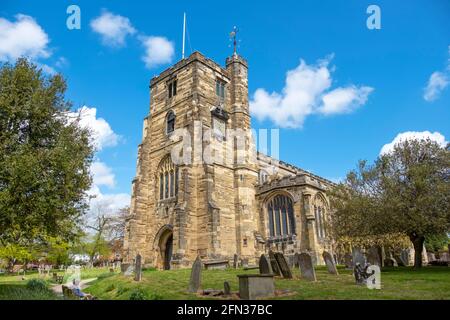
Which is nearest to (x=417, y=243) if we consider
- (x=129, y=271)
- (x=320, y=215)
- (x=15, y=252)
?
(x=320, y=215)

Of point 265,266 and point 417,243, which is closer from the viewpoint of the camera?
point 265,266

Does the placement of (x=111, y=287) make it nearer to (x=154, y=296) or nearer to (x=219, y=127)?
(x=154, y=296)

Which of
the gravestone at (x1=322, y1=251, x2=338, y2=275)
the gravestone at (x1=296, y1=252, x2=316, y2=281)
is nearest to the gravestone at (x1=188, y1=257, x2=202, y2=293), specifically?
the gravestone at (x1=296, y1=252, x2=316, y2=281)

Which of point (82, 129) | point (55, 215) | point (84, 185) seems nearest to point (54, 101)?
point (82, 129)

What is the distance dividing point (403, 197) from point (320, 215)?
10186 mm

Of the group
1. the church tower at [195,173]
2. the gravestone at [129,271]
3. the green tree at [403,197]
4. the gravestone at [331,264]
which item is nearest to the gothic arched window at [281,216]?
the church tower at [195,173]

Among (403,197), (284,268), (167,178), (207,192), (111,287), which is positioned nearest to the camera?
(284,268)

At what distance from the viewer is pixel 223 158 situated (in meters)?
26.9

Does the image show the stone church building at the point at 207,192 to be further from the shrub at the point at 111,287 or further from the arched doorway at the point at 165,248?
the shrub at the point at 111,287

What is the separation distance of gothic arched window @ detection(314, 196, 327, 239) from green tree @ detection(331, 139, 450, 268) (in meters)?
5.28

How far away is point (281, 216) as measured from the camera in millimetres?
26188

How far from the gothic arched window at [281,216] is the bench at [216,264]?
19.9 ft

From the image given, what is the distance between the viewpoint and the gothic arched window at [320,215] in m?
25.6
